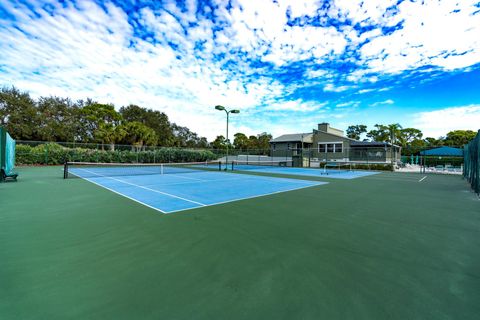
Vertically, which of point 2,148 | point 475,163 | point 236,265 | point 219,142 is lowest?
point 236,265

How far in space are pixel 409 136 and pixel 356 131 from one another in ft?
41.0

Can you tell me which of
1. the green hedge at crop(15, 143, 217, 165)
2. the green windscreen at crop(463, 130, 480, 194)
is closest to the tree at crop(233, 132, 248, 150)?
the green hedge at crop(15, 143, 217, 165)

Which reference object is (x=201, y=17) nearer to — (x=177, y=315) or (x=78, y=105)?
(x=177, y=315)

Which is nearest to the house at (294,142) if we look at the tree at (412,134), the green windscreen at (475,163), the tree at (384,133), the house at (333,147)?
the house at (333,147)

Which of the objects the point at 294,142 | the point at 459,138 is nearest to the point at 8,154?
the point at 294,142

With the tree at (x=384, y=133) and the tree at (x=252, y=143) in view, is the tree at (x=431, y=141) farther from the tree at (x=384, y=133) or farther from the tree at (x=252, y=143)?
the tree at (x=252, y=143)

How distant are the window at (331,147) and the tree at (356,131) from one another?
34.6 m

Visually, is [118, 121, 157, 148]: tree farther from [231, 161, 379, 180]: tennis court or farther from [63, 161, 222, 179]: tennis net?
[231, 161, 379, 180]: tennis court

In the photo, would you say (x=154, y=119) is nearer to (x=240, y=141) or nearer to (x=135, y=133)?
(x=135, y=133)

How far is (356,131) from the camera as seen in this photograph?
6222 cm

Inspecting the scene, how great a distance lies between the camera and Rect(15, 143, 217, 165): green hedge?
21591mm

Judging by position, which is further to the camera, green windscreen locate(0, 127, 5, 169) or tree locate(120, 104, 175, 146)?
tree locate(120, 104, 175, 146)

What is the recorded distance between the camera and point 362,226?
468cm

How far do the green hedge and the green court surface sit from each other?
2156cm
